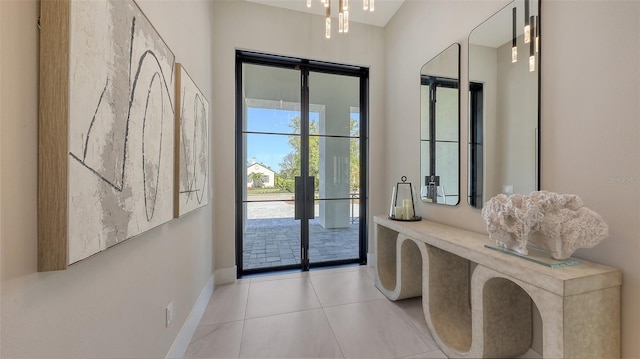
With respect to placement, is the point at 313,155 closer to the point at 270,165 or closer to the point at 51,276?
the point at 270,165

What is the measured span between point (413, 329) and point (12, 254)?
225cm

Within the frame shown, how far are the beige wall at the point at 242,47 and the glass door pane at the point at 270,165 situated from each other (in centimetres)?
24

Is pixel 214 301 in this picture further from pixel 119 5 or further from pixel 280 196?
pixel 119 5

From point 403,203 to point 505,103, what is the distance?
119 cm

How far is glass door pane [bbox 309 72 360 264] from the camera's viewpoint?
3.09 m

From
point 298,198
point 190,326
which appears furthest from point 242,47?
point 190,326

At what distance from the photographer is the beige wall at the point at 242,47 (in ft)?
8.62

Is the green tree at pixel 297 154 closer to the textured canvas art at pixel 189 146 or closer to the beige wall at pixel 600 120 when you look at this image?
the textured canvas art at pixel 189 146

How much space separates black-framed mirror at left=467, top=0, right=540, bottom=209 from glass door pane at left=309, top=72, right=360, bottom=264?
155 centimetres

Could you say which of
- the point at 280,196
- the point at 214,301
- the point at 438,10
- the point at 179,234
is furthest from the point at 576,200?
the point at 214,301

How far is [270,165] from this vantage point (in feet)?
9.70

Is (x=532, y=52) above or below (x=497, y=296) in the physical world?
above

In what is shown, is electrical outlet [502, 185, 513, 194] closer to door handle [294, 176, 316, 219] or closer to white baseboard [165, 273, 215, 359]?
door handle [294, 176, 316, 219]

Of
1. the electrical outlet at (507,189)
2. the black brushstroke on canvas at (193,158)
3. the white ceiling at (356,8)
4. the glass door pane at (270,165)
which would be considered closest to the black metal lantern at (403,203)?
the electrical outlet at (507,189)
